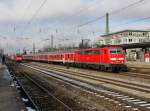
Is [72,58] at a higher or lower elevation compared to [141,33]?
lower

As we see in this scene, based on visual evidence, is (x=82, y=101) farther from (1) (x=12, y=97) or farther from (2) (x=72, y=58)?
(2) (x=72, y=58)

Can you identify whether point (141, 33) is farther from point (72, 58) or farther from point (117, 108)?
point (117, 108)

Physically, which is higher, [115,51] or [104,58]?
[115,51]

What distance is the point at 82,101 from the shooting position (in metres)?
14.8

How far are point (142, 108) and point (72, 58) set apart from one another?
127 ft

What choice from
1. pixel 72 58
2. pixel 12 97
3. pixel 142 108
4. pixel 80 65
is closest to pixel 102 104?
pixel 142 108

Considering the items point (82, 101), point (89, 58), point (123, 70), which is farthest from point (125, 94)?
point (89, 58)

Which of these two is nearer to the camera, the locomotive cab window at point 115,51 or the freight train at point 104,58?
the freight train at point 104,58

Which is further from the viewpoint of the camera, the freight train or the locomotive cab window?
the locomotive cab window

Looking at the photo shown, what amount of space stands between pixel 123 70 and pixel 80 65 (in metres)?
11.1

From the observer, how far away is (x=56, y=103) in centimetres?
1462

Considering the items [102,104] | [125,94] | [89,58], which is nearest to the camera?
[102,104]

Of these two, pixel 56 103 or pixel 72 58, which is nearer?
pixel 56 103

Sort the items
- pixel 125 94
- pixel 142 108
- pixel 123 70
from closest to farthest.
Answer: pixel 142 108 < pixel 125 94 < pixel 123 70
